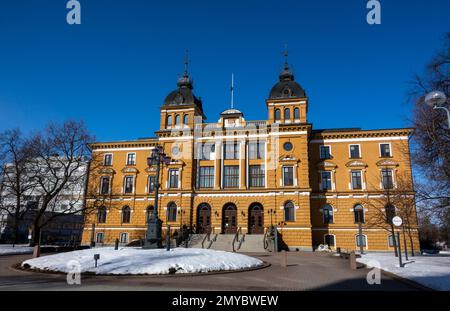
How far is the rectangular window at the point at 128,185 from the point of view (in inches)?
1843

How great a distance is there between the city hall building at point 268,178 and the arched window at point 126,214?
13 centimetres

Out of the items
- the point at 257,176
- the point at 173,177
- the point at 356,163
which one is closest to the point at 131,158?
the point at 173,177

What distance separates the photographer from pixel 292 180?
4038cm

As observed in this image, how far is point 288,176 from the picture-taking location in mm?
40656

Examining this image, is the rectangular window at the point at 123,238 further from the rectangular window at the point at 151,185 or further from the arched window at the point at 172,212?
the arched window at the point at 172,212

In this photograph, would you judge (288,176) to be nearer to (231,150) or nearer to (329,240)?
(231,150)

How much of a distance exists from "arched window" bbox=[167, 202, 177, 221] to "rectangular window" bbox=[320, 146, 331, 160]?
19669 mm

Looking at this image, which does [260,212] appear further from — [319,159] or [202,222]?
[319,159]

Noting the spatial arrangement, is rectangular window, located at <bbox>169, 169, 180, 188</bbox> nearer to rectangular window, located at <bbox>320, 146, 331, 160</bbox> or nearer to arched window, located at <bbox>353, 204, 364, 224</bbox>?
rectangular window, located at <bbox>320, 146, 331, 160</bbox>

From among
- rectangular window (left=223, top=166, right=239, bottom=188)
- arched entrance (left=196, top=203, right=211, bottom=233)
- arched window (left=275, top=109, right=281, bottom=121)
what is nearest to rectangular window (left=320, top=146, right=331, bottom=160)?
arched window (left=275, top=109, right=281, bottom=121)

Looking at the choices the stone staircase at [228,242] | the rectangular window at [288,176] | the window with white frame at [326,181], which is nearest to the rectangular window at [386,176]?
the window with white frame at [326,181]
